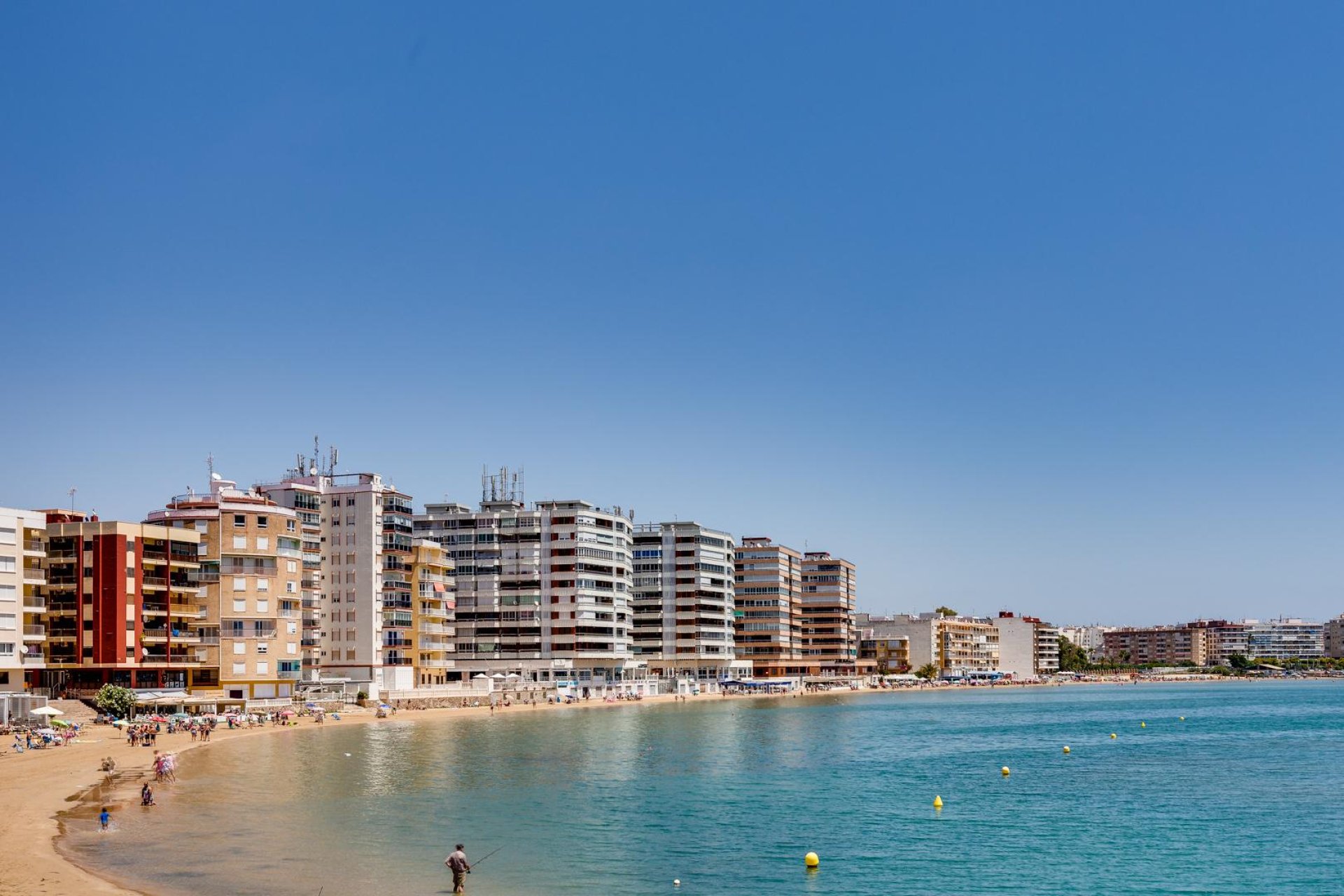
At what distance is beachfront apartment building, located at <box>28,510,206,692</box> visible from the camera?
11544 cm

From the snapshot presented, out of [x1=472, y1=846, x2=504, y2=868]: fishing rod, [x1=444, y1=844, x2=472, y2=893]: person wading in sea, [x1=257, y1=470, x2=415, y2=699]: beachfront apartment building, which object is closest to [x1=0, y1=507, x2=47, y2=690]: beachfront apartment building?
[x1=257, y1=470, x2=415, y2=699]: beachfront apartment building

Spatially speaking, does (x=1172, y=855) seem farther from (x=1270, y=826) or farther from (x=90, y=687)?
(x=90, y=687)

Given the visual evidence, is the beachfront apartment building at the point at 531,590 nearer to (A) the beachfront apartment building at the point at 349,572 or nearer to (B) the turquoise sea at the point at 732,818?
(A) the beachfront apartment building at the point at 349,572

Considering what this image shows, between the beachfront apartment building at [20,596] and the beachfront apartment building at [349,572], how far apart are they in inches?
1538

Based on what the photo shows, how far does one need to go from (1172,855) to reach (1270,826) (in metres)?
11.4

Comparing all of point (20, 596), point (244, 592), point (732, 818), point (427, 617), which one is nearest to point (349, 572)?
point (427, 617)

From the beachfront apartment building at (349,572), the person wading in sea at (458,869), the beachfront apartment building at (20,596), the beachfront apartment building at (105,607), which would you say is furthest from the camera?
the beachfront apartment building at (349,572)

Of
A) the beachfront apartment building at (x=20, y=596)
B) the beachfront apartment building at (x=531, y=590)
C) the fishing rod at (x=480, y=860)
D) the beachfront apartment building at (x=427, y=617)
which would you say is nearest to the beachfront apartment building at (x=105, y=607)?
the beachfront apartment building at (x=20, y=596)

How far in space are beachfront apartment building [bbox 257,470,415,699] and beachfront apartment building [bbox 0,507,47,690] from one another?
128 ft

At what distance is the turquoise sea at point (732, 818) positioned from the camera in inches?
1880

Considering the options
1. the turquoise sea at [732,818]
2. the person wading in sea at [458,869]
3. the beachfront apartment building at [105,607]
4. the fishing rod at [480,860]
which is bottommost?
the turquoise sea at [732,818]

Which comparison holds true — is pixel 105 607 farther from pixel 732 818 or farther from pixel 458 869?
pixel 458 869

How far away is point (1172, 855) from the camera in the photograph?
5344 centimetres

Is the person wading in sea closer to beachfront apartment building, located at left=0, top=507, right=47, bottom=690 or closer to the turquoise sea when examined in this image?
the turquoise sea
